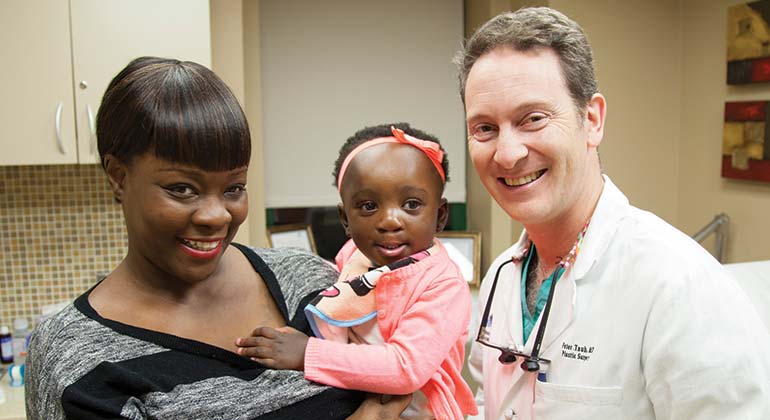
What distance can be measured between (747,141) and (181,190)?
2.50m

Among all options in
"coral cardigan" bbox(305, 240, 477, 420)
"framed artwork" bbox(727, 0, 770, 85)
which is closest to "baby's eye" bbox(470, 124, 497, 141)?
"coral cardigan" bbox(305, 240, 477, 420)

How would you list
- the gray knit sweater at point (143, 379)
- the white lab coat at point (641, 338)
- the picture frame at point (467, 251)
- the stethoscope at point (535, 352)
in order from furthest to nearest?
the picture frame at point (467, 251) → the stethoscope at point (535, 352) → the white lab coat at point (641, 338) → the gray knit sweater at point (143, 379)

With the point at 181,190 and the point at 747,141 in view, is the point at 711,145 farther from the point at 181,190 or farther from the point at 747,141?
the point at 181,190

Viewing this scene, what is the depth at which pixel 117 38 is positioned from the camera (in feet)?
7.24

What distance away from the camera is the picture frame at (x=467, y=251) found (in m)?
3.21

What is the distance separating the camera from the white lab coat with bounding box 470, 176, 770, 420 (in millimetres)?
1029

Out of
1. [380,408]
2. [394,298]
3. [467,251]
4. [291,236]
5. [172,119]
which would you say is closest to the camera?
[172,119]

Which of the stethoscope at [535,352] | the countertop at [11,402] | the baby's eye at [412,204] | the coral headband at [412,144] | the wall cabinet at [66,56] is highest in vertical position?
the wall cabinet at [66,56]

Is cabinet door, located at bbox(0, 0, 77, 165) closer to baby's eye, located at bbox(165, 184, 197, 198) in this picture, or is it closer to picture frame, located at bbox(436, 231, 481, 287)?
baby's eye, located at bbox(165, 184, 197, 198)

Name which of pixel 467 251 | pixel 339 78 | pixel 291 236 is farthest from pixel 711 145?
pixel 291 236

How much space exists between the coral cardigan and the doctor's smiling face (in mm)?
211

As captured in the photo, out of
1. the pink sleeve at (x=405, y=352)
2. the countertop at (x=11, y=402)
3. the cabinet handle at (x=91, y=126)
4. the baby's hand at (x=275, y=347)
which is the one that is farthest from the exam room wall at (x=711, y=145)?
the countertop at (x=11, y=402)

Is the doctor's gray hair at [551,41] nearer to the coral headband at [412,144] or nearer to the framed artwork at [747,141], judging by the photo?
the coral headband at [412,144]

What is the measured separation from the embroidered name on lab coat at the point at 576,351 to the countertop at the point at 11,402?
1.70 m
